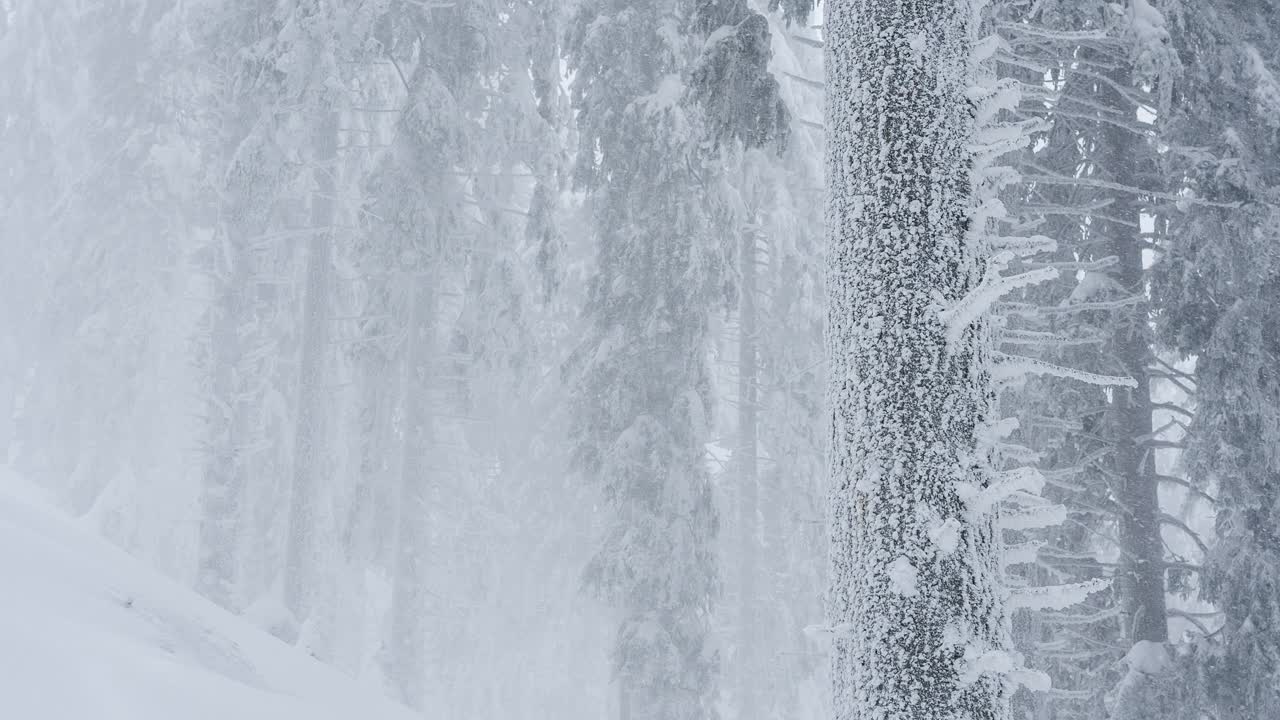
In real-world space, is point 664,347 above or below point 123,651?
above

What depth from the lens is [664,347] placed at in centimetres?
1341

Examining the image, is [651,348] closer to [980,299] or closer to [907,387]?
[907,387]

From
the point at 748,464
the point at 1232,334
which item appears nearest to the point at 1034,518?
the point at 1232,334

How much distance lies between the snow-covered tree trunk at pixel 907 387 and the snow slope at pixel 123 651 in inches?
139

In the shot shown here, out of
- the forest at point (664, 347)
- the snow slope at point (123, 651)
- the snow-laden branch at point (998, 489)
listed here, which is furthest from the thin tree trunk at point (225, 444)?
the snow-laden branch at point (998, 489)

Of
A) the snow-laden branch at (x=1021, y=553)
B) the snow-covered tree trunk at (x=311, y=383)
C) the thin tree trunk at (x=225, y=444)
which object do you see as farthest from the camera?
the thin tree trunk at (x=225, y=444)

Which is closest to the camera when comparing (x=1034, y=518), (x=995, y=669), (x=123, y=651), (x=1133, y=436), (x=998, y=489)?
(x=995, y=669)

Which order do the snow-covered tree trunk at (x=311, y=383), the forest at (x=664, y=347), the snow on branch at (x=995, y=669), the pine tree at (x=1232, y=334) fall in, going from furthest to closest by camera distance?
the snow-covered tree trunk at (x=311, y=383) < the pine tree at (x=1232, y=334) < the forest at (x=664, y=347) < the snow on branch at (x=995, y=669)

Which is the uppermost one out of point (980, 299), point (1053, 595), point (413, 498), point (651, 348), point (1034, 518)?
point (651, 348)

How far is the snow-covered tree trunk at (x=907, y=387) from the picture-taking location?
3.39 m

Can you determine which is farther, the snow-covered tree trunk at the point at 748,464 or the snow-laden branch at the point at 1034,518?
the snow-covered tree trunk at the point at 748,464

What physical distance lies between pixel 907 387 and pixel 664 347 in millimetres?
9890

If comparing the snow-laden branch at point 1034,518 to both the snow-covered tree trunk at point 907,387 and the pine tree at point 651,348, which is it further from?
the pine tree at point 651,348

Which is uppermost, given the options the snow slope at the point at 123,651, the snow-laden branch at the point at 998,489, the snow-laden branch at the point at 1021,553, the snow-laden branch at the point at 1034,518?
the snow-laden branch at the point at 998,489
